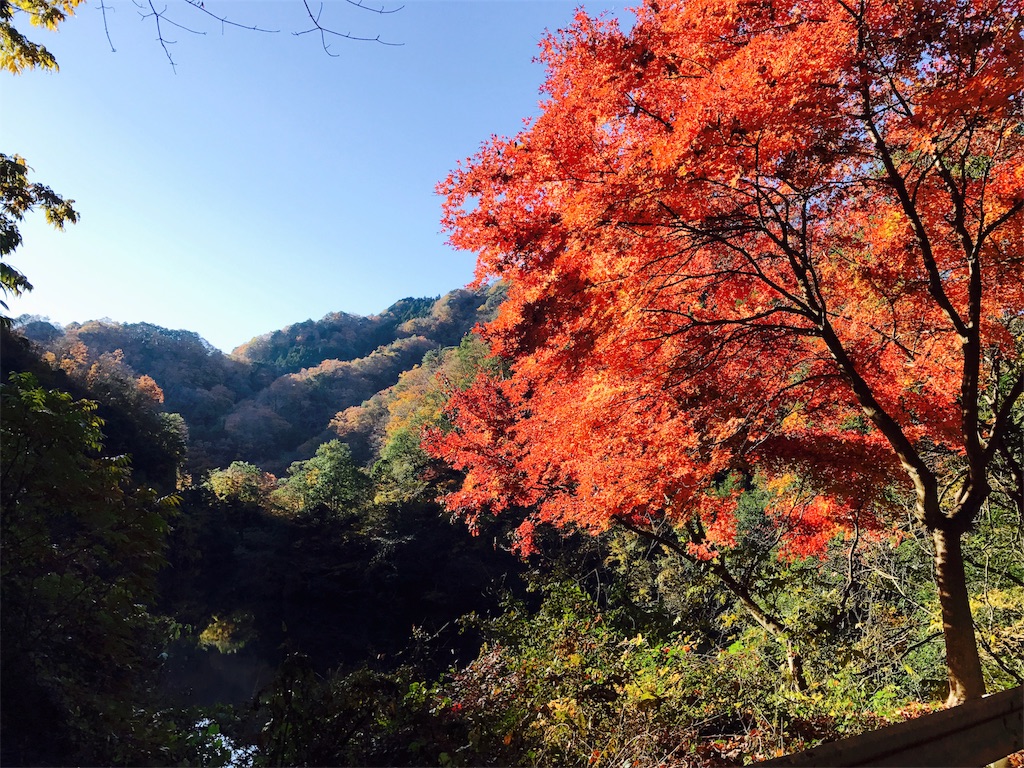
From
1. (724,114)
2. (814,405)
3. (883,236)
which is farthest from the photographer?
(814,405)

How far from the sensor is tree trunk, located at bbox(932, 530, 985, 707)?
3.58m

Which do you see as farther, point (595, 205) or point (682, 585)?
point (682, 585)

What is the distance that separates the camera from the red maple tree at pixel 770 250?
11.3 feet

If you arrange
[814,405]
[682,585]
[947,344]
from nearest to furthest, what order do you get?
1. [947,344]
2. [814,405]
3. [682,585]

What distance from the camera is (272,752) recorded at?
350 cm

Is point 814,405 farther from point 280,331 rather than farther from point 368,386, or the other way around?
point 280,331

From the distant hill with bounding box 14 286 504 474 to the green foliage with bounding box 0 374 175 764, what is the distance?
2775 centimetres

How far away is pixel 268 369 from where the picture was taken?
55688 mm

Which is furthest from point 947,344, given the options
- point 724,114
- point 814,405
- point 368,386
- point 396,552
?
point 368,386

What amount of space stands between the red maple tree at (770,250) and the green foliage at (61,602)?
4737 mm

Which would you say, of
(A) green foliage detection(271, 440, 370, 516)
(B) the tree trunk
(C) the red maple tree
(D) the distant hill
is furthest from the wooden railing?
(D) the distant hill

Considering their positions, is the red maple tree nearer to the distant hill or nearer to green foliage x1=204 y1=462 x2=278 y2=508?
green foliage x1=204 y1=462 x2=278 y2=508

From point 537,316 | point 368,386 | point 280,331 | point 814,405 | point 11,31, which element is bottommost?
point 814,405

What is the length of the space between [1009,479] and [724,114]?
20.5 ft
